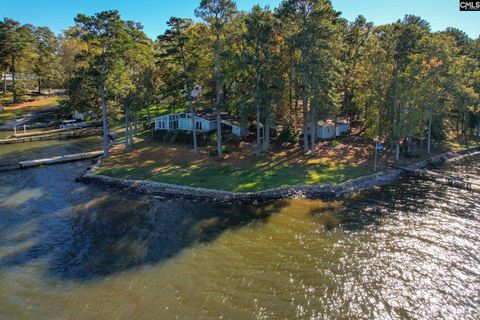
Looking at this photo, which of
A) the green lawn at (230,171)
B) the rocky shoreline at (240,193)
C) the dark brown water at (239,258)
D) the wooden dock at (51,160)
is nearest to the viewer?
the dark brown water at (239,258)

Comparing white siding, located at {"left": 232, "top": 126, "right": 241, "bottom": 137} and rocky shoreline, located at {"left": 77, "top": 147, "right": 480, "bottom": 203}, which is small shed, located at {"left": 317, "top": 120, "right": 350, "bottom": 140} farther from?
rocky shoreline, located at {"left": 77, "top": 147, "right": 480, "bottom": 203}

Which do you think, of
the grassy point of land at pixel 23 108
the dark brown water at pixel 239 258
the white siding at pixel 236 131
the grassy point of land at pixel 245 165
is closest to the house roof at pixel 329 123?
the grassy point of land at pixel 245 165

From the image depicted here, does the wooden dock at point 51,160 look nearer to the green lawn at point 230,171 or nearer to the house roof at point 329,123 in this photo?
the green lawn at point 230,171

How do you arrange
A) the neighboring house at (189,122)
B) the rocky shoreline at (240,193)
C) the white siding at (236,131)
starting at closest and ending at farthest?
1. the rocky shoreline at (240,193)
2. the white siding at (236,131)
3. the neighboring house at (189,122)

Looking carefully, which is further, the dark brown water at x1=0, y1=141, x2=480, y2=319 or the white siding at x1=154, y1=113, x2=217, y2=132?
the white siding at x1=154, y1=113, x2=217, y2=132

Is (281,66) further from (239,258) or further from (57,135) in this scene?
(57,135)

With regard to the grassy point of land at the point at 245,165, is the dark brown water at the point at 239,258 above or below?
below

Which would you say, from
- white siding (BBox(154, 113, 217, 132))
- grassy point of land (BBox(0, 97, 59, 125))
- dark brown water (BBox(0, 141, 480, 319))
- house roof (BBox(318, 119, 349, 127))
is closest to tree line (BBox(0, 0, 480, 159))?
house roof (BBox(318, 119, 349, 127))
